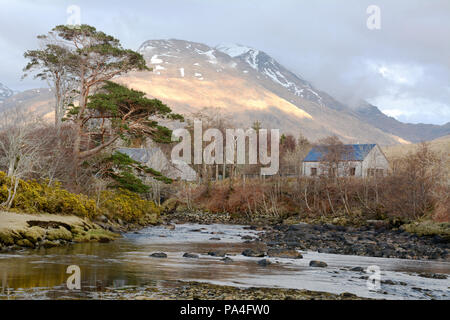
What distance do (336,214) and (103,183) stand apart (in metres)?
23.0

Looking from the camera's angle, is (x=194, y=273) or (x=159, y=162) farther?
(x=159, y=162)

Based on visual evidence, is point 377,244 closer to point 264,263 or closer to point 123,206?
point 264,263

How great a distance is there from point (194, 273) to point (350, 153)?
150 feet

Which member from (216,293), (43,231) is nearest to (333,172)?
(43,231)

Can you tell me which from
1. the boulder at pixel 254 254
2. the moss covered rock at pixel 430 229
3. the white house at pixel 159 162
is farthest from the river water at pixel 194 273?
the white house at pixel 159 162

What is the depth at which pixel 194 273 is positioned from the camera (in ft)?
46.9

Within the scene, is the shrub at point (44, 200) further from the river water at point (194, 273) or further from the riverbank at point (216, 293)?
the riverbank at point (216, 293)

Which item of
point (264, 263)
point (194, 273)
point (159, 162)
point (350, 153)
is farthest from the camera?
point (159, 162)

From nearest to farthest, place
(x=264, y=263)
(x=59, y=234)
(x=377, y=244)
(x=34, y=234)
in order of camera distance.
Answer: (x=264, y=263) < (x=34, y=234) < (x=59, y=234) < (x=377, y=244)

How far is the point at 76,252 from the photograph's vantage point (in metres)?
18.2

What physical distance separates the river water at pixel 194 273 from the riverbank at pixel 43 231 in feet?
3.38
